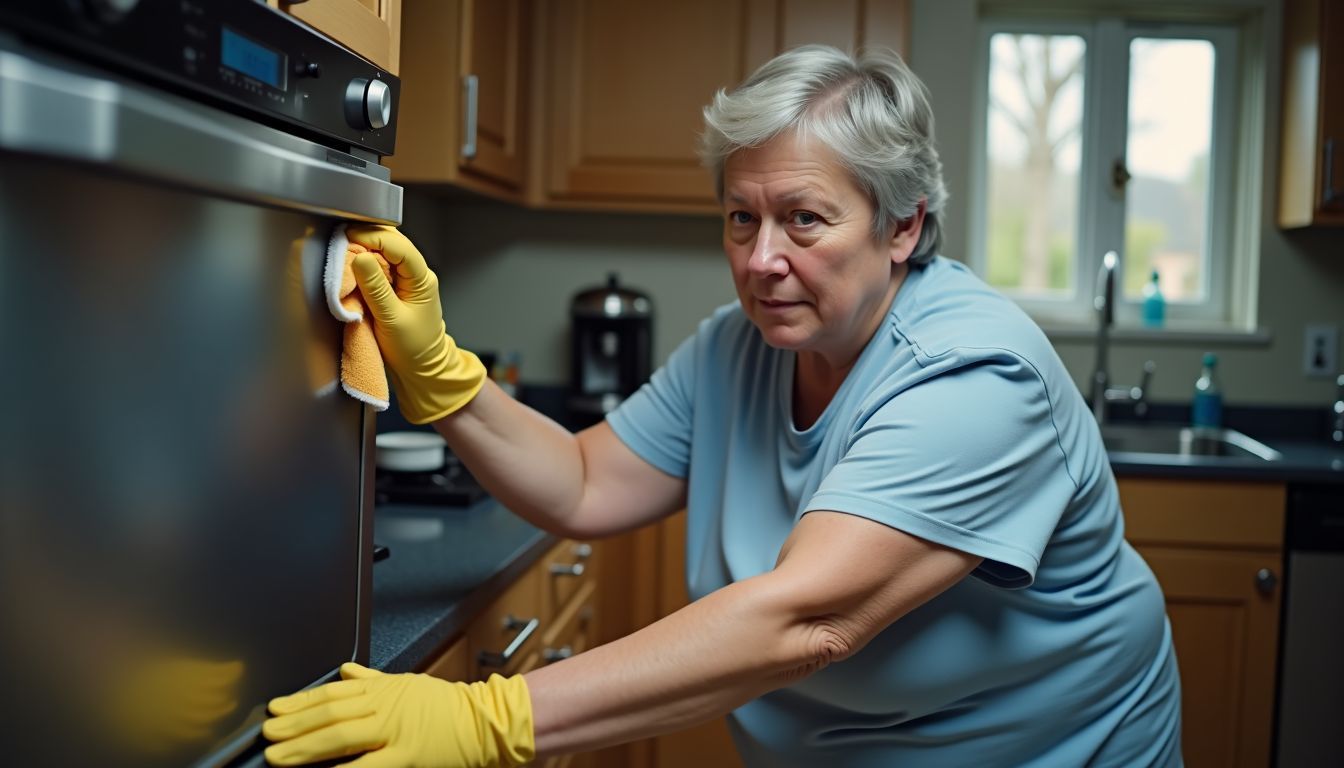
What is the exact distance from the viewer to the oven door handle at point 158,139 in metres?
0.47

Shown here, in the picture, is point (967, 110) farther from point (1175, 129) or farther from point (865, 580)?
point (865, 580)

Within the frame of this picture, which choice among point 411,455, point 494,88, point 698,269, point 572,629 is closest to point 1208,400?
point 698,269

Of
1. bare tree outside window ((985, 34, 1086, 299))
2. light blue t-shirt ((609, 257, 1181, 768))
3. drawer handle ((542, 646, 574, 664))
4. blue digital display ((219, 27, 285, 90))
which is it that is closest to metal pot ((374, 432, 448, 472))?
drawer handle ((542, 646, 574, 664))

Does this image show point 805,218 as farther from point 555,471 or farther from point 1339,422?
point 1339,422

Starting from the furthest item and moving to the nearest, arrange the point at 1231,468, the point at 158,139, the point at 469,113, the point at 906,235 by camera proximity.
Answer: the point at 1231,468 < the point at 469,113 < the point at 906,235 < the point at 158,139

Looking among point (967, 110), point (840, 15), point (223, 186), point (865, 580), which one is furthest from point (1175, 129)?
point (223, 186)

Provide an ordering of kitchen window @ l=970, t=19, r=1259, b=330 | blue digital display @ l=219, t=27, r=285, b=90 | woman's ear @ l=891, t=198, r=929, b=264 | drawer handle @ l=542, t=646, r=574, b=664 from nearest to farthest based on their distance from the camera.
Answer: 1. blue digital display @ l=219, t=27, r=285, b=90
2. woman's ear @ l=891, t=198, r=929, b=264
3. drawer handle @ l=542, t=646, r=574, b=664
4. kitchen window @ l=970, t=19, r=1259, b=330

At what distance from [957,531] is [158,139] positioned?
2.17 ft

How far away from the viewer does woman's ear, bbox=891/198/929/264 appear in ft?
3.81

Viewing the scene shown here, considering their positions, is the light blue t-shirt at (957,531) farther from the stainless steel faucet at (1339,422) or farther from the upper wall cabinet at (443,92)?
the stainless steel faucet at (1339,422)

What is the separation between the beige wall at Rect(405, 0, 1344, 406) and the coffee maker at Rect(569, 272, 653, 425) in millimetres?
144

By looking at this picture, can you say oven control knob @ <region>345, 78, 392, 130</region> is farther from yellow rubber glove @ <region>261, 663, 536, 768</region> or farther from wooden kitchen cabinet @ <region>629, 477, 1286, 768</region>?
wooden kitchen cabinet @ <region>629, 477, 1286, 768</region>

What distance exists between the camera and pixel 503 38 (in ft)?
7.39

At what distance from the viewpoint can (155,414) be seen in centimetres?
60
